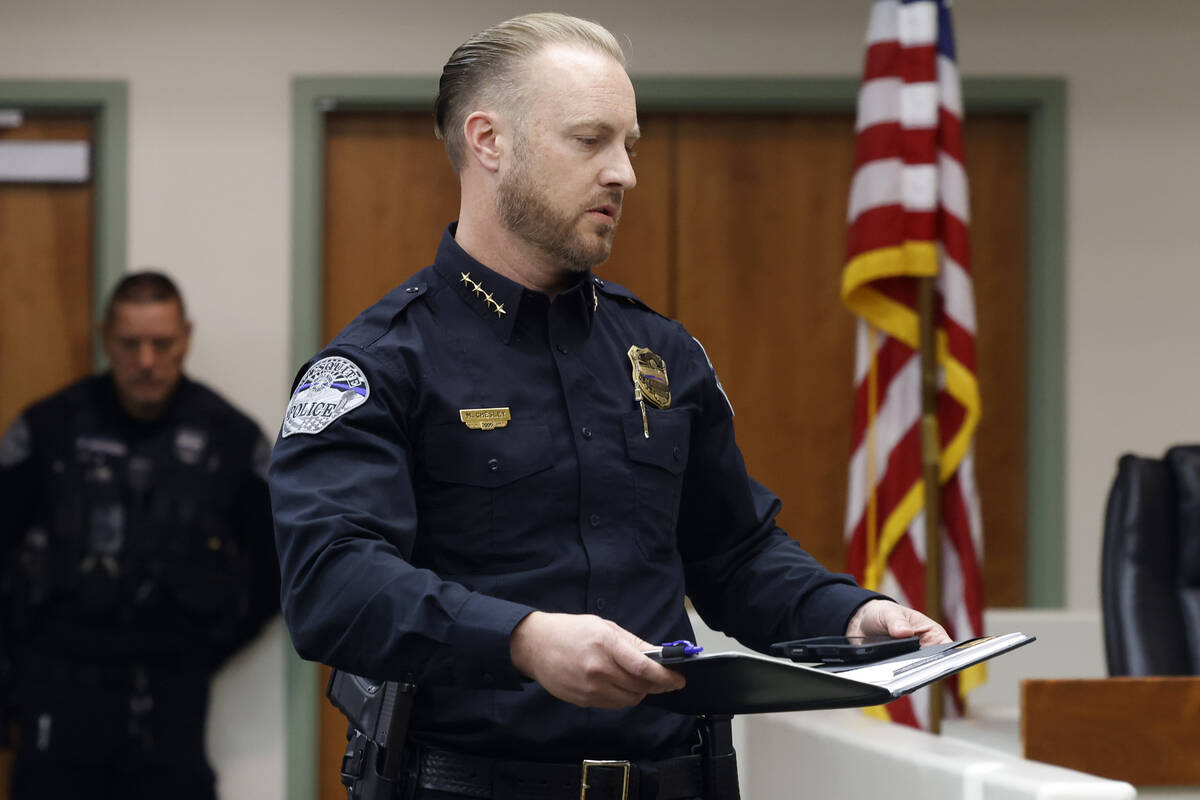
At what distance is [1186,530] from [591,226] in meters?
1.74

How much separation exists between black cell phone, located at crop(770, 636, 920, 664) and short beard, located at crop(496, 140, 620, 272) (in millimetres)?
434

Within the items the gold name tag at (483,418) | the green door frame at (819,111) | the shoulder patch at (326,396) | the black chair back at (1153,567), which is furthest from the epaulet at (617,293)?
the green door frame at (819,111)

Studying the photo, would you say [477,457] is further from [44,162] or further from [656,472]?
[44,162]

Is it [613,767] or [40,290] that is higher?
[40,290]

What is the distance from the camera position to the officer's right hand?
1.18 metres

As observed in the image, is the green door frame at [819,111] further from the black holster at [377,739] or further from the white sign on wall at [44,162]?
the black holster at [377,739]

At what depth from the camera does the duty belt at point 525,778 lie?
4.64 feet

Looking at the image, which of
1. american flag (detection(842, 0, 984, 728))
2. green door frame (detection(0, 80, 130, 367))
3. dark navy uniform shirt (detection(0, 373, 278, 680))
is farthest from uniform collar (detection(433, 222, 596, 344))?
green door frame (detection(0, 80, 130, 367))

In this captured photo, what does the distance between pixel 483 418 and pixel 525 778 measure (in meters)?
0.36

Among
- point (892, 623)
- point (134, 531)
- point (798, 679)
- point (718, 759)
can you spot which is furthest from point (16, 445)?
point (798, 679)

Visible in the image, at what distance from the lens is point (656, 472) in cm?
155

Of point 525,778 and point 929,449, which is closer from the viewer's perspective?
point 525,778

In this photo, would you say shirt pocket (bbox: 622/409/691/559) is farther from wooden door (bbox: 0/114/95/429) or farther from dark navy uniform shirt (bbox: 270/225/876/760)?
wooden door (bbox: 0/114/95/429)

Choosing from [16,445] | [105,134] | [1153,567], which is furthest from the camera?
[105,134]
